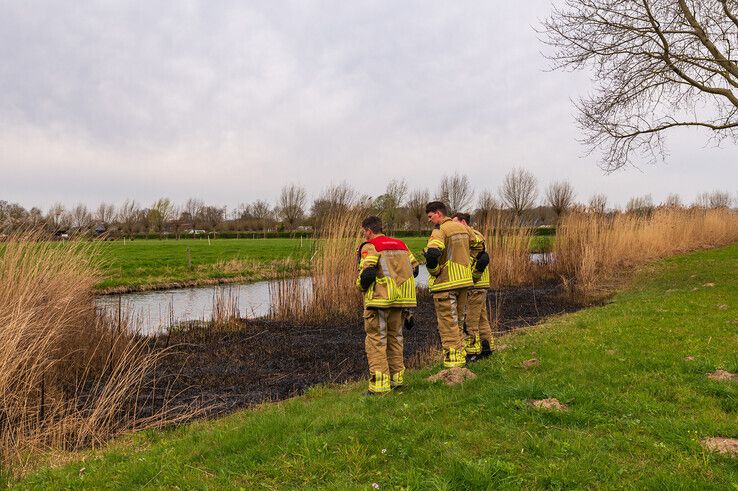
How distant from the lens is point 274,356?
9.46 m

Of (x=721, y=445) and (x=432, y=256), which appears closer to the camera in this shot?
(x=721, y=445)

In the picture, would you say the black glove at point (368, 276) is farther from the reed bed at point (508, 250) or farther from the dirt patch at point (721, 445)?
the reed bed at point (508, 250)

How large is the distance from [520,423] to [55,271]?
700 centimetres

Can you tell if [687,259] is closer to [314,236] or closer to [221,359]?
[314,236]

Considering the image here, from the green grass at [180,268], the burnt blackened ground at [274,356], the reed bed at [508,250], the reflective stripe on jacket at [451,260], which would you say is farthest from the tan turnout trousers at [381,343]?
the green grass at [180,268]

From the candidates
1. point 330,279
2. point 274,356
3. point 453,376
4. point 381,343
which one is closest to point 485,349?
point 453,376

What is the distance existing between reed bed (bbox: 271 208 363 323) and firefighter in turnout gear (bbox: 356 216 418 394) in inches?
268

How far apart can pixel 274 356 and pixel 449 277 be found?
460 centimetres

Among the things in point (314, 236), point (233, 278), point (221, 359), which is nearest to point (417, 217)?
point (233, 278)

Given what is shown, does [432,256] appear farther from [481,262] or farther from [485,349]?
[485,349]

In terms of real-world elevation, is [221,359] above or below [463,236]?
below

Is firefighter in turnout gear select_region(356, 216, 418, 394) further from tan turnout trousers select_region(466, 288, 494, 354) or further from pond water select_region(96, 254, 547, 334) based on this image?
pond water select_region(96, 254, 547, 334)

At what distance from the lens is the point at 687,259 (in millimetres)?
21641

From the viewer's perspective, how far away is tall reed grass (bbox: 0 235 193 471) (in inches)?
213
